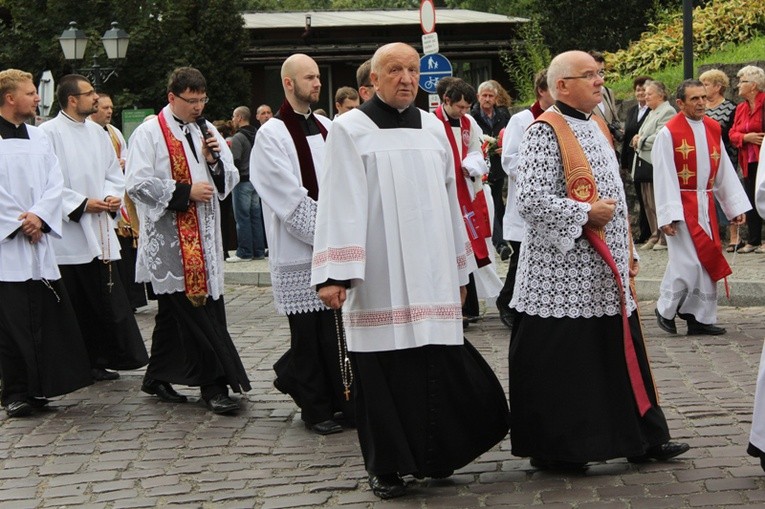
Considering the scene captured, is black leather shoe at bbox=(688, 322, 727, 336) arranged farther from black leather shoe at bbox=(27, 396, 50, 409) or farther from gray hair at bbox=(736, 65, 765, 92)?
gray hair at bbox=(736, 65, 765, 92)

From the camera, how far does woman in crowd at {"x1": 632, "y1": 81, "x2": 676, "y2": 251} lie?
1588cm

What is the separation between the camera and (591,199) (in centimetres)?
665

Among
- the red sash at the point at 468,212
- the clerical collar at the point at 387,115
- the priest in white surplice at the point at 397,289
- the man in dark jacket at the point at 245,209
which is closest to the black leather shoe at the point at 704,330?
the red sash at the point at 468,212

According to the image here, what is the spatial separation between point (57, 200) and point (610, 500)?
446 centimetres

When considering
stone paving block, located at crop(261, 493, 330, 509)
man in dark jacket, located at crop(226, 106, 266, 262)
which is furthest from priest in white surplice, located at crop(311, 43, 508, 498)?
man in dark jacket, located at crop(226, 106, 266, 262)

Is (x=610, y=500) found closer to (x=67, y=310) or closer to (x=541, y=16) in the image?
(x=67, y=310)

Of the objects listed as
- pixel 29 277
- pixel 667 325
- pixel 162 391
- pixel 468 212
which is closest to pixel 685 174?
pixel 667 325

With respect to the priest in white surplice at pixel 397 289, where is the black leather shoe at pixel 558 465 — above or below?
below

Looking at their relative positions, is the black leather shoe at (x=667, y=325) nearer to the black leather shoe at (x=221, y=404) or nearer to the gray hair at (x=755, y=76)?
the black leather shoe at (x=221, y=404)

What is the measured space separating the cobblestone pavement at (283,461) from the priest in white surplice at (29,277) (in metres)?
0.24

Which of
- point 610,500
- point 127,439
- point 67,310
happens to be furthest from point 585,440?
point 67,310

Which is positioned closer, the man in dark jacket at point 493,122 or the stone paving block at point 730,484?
the stone paving block at point 730,484

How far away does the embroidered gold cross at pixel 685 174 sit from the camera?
35.3 ft

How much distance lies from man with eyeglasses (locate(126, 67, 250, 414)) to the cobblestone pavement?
27 centimetres
